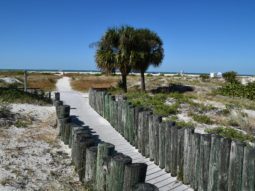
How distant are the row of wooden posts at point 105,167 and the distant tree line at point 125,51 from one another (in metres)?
19.6

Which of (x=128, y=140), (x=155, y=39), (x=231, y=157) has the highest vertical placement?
(x=155, y=39)

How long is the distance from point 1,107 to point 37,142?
5.32m

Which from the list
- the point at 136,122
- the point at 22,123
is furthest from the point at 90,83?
the point at 136,122

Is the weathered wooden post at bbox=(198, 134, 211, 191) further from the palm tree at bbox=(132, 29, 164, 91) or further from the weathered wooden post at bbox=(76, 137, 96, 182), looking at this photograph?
the palm tree at bbox=(132, 29, 164, 91)

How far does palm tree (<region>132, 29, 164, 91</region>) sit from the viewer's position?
1152 inches

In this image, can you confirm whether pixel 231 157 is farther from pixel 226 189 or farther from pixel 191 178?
pixel 191 178

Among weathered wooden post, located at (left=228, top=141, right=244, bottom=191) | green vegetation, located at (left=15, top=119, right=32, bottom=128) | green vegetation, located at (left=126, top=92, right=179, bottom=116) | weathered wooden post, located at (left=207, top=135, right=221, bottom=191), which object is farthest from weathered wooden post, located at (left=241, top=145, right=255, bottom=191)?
green vegetation, located at (left=126, top=92, right=179, bottom=116)

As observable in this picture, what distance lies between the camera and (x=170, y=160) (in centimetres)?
892

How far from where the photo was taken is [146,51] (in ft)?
98.3

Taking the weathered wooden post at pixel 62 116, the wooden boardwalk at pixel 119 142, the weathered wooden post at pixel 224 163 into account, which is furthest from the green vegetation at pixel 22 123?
the weathered wooden post at pixel 224 163

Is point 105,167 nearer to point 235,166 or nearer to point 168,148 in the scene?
point 235,166

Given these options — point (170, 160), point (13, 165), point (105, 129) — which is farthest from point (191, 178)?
point (105, 129)

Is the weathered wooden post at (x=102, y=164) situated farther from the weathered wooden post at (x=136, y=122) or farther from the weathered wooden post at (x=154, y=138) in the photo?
the weathered wooden post at (x=136, y=122)

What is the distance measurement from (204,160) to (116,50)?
73.3ft
